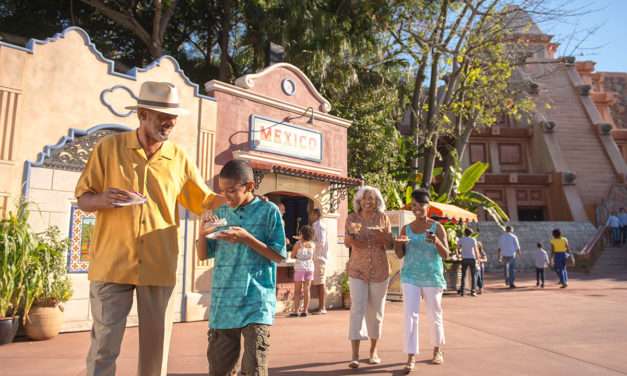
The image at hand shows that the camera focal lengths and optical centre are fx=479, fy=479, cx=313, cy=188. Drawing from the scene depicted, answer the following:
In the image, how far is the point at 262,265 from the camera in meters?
2.87

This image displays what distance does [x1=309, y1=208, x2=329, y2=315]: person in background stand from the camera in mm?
8844

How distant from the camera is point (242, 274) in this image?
2801 millimetres

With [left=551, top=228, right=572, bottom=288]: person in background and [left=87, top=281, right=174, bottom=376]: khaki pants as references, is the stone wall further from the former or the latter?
[left=87, top=281, right=174, bottom=376]: khaki pants

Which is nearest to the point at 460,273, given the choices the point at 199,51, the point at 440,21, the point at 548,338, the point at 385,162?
the point at 385,162

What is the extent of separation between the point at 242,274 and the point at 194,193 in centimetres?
64

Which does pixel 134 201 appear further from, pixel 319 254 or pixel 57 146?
pixel 319 254

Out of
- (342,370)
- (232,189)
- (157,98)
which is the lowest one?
(342,370)

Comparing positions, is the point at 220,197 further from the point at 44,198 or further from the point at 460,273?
the point at 460,273

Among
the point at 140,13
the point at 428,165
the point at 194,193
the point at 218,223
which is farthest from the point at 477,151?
the point at 218,223

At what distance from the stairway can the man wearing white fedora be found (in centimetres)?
1977

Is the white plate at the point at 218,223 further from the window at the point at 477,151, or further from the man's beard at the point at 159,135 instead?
the window at the point at 477,151

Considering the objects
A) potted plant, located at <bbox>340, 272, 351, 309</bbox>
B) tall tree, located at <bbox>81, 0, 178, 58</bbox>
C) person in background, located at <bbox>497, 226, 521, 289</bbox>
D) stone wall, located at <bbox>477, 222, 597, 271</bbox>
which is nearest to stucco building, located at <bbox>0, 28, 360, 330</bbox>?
potted plant, located at <bbox>340, 272, 351, 309</bbox>

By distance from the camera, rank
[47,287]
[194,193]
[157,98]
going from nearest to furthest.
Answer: [157,98] < [194,193] < [47,287]

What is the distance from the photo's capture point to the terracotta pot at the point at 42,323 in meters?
5.92
